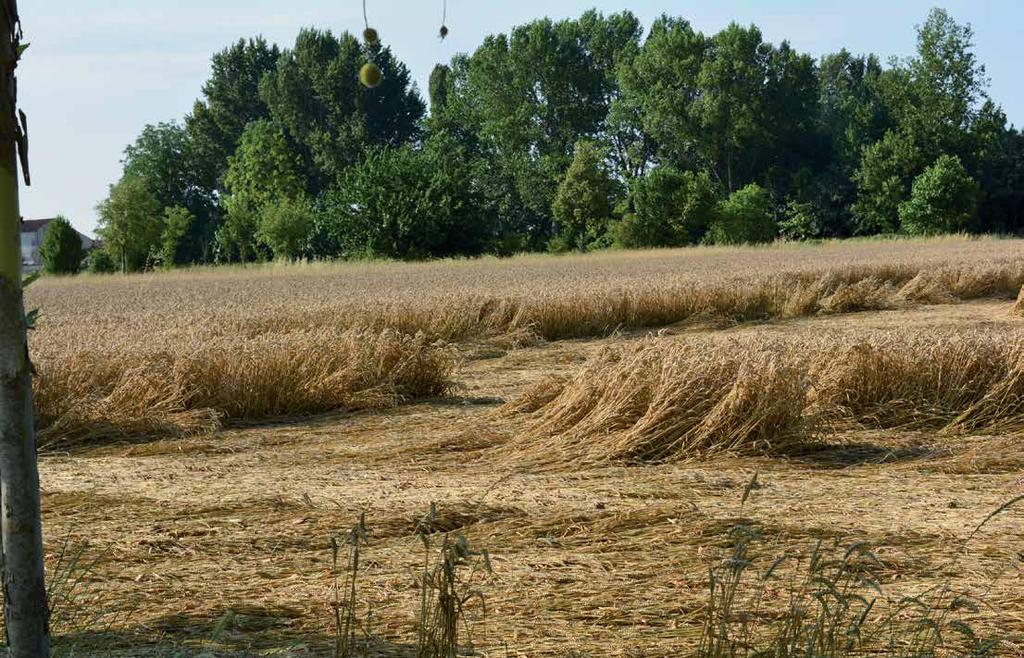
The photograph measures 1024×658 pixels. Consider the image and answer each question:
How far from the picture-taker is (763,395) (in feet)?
24.9

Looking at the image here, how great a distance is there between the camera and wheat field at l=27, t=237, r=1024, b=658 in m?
4.27

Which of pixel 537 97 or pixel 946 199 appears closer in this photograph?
pixel 946 199

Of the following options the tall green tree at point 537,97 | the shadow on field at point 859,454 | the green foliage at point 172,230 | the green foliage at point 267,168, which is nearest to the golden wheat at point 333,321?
the shadow on field at point 859,454

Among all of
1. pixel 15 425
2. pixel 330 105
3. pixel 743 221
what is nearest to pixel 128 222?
pixel 330 105

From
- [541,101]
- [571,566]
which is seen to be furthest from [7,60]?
[541,101]

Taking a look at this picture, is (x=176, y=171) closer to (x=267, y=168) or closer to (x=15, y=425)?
(x=267, y=168)

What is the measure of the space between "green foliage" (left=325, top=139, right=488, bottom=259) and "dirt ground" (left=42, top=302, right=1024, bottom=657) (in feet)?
132

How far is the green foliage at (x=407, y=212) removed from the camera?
48.8m

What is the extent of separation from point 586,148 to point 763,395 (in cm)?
5560

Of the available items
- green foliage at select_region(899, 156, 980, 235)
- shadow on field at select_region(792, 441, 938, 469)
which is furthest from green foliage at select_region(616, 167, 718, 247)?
shadow on field at select_region(792, 441, 938, 469)

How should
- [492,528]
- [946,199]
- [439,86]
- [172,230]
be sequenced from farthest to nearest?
[439,86] < [172,230] < [946,199] < [492,528]

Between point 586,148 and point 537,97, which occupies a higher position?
point 537,97

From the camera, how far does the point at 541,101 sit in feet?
245

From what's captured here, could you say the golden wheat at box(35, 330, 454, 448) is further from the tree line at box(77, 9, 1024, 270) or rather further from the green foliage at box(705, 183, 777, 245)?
the green foliage at box(705, 183, 777, 245)
